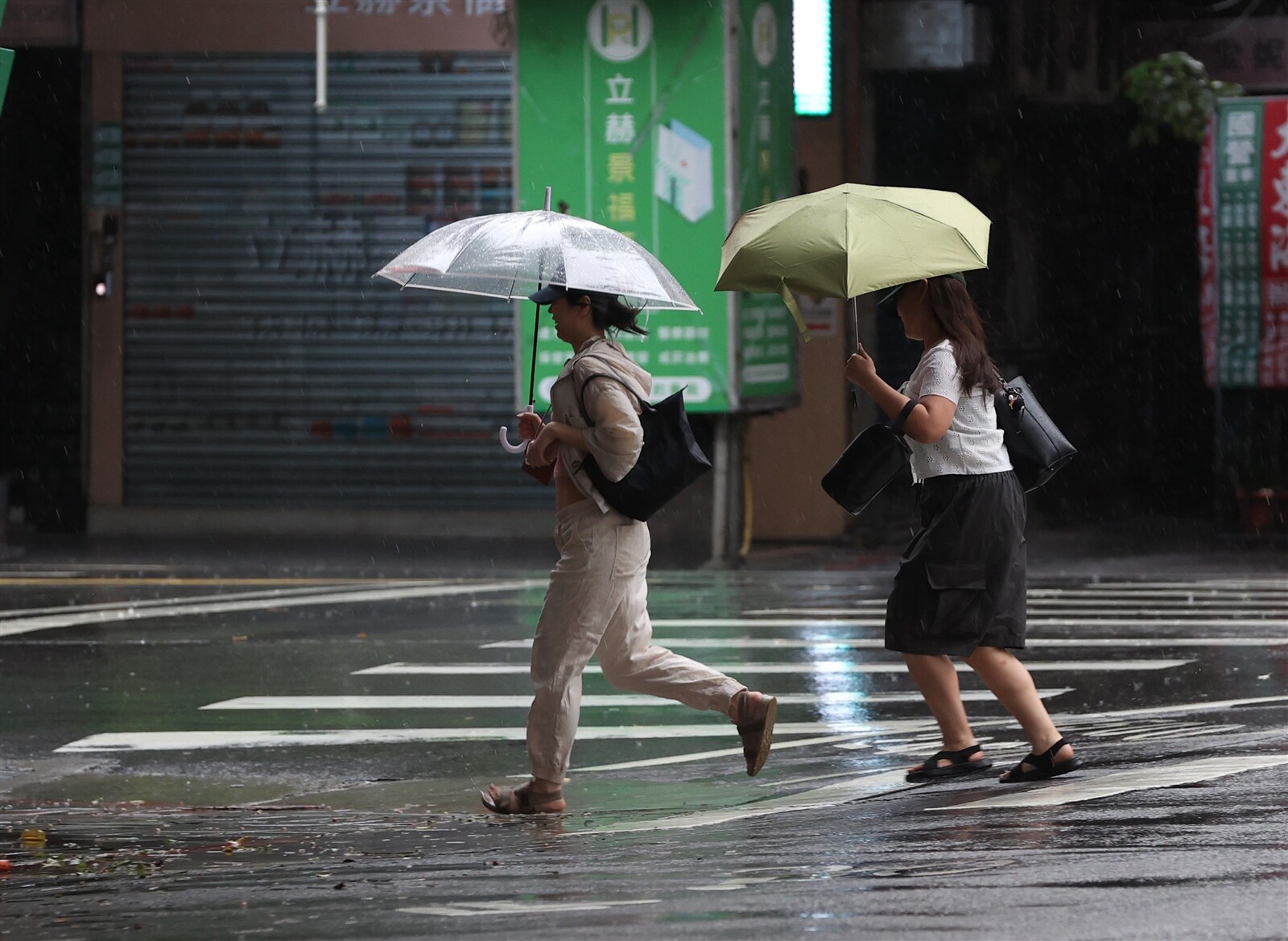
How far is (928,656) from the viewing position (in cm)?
671

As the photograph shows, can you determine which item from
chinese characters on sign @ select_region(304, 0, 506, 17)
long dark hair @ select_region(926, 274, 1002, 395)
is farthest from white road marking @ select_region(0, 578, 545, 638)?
long dark hair @ select_region(926, 274, 1002, 395)

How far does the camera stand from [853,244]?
6379 millimetres

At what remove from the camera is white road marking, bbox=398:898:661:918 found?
464cm

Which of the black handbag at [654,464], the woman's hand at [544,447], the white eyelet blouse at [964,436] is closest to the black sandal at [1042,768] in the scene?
the white eyelet blouse at [964,436]

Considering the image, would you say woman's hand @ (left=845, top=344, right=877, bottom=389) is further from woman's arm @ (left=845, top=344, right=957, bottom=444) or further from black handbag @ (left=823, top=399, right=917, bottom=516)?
black handbag @ (left=823, top=399, right=917, bottom=516)

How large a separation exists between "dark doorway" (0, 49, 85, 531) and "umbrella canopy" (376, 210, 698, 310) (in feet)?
44.5

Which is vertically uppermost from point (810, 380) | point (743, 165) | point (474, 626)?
point (743, 165)

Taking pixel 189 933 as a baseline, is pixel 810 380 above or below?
above

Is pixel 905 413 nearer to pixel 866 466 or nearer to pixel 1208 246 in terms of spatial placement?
pixel 866 466

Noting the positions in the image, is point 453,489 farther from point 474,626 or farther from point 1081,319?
point 1081,319

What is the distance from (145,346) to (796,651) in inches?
388

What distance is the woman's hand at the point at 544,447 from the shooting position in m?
6.37

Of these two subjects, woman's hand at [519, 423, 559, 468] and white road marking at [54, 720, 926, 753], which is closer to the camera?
woman's hand at [519, 423, 559, 468]

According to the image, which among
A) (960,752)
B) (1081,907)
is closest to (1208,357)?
(960,752)
